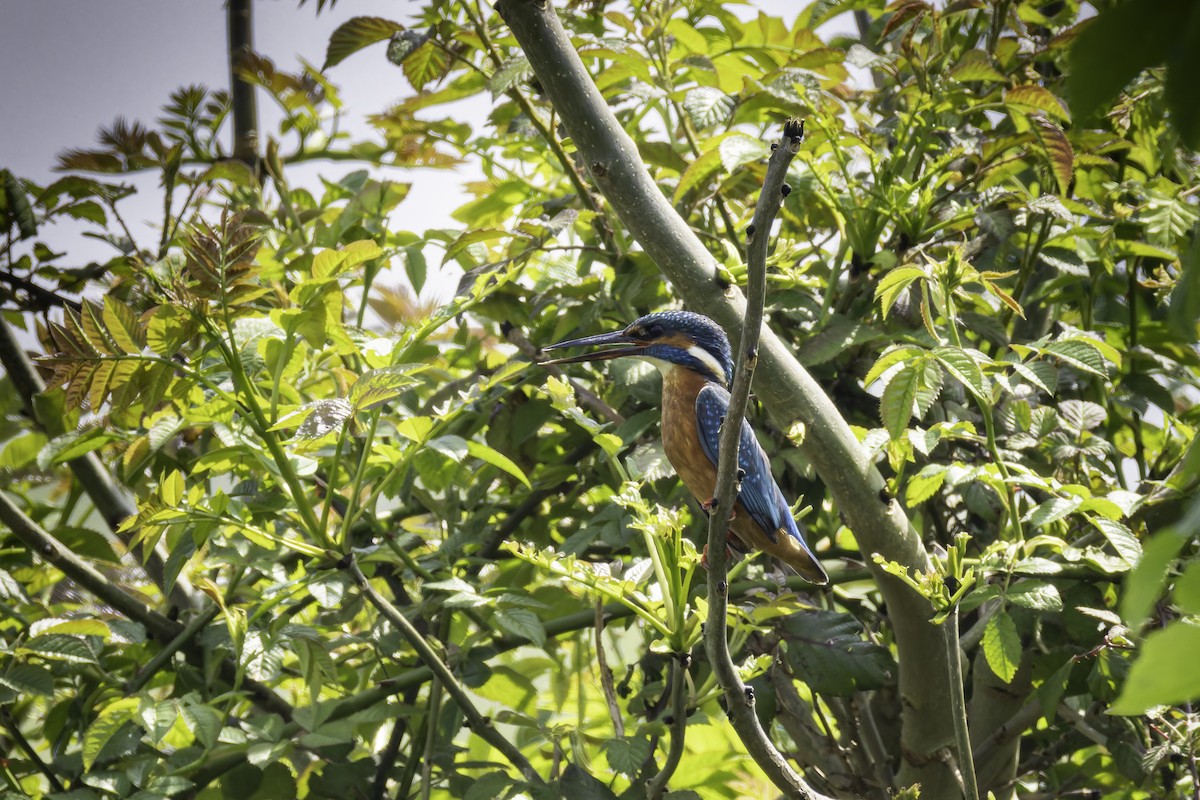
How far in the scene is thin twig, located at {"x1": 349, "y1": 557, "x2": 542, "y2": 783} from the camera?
1.17m

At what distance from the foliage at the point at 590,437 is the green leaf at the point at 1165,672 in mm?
753

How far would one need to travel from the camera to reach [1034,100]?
145cm

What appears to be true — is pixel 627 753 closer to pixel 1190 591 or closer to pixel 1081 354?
pixel 1081 354

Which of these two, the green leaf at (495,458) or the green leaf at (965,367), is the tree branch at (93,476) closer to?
the green leaf at (495,458)

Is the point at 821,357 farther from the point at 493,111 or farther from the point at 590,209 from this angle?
the point at 493,111

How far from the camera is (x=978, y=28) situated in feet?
6.16


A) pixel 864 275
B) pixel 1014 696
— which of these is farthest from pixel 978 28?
pixel 1014 696

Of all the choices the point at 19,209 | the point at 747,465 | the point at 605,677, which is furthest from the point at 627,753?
the point at 19,209

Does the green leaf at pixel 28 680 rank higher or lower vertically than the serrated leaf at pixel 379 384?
lower

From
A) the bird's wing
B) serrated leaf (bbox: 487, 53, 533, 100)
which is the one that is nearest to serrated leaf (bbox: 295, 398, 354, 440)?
the bird's wing

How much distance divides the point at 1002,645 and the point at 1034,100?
0.82 meters

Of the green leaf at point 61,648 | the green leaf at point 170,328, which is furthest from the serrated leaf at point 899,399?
the green leaf at point 61,648

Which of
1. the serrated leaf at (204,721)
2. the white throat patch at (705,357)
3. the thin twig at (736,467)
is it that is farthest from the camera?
the serrated leaf at (204,721)

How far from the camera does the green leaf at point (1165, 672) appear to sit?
10.7 inches
